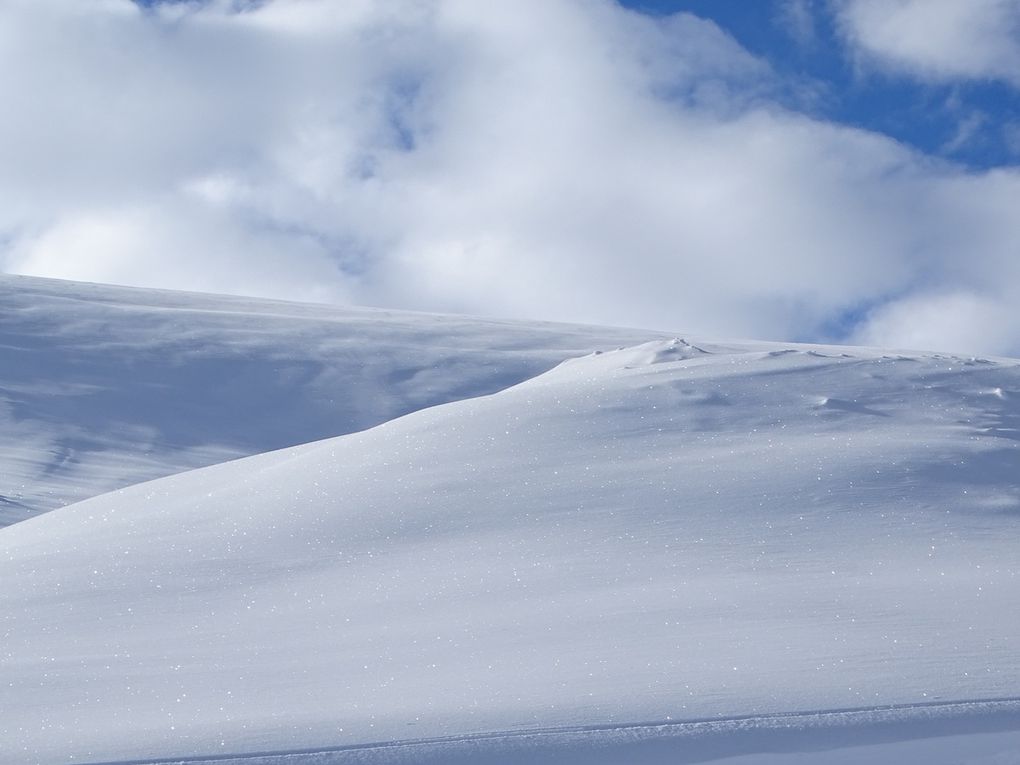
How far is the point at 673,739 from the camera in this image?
2.47 meters

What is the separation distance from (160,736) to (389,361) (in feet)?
29.0

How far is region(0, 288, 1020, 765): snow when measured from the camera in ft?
8.33

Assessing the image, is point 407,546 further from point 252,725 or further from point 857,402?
point 857,402

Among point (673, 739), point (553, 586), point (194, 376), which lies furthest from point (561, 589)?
point (194, 376)

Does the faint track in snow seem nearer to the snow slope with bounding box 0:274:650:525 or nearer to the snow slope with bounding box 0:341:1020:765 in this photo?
the snow slope with bounding box 0:341:1020:765

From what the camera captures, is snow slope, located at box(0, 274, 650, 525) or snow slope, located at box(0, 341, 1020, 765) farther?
snow slope, located at box(0, 274, 650, 525)

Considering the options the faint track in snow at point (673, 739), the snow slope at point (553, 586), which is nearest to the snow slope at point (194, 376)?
the snow slope at point (553, 586)

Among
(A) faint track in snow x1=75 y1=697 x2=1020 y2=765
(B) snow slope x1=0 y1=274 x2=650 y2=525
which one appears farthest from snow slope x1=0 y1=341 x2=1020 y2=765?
(B) snow slope x1=0 y1=274 x2=650 y2=525

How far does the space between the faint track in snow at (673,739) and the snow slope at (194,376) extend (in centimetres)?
512

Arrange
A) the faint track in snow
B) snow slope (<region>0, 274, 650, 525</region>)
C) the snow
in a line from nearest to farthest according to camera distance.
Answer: the faint track in snow < the snow < snow slope (<region>0, 274, 650, 525</region>)

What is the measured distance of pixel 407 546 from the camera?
3787 mm

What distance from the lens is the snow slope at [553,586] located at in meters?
2.57

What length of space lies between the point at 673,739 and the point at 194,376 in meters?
8.75

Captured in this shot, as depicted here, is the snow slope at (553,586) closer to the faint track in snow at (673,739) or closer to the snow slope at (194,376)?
the faint track in snow at (673,739)
